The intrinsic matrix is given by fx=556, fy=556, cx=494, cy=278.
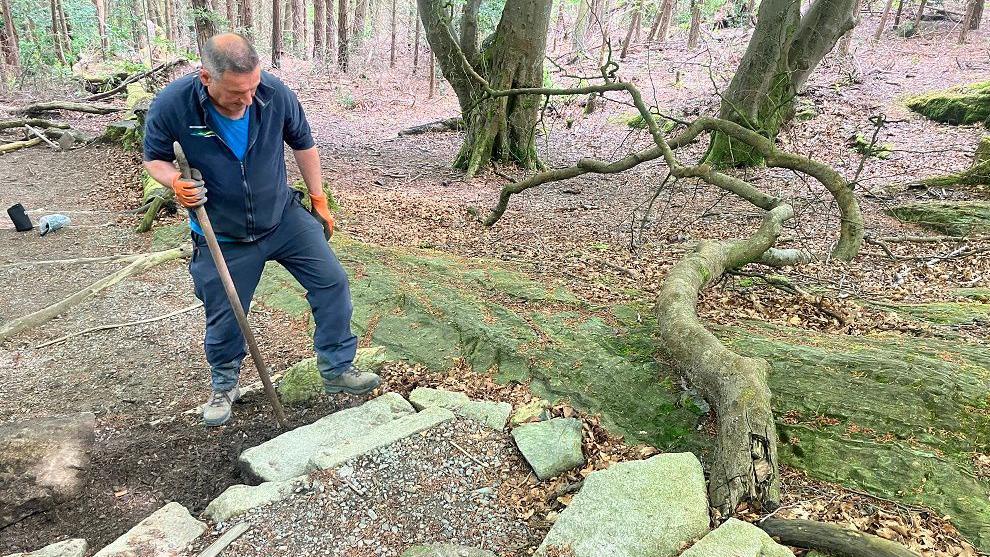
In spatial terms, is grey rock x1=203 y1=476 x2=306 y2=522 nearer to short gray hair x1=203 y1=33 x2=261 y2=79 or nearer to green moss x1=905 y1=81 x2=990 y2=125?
short gray hair x1=203 y1=33 x2=261 y2=79

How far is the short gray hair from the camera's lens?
2.59 meters

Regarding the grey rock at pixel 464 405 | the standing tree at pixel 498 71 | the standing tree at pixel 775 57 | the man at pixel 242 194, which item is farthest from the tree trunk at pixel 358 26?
the grey rock at pixel 464 405

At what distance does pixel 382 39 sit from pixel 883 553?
33808mm

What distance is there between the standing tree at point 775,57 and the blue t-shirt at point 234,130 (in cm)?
821

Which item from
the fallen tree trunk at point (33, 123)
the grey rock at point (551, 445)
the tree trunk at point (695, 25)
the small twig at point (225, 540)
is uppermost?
the tree trunk at point (695, 25)

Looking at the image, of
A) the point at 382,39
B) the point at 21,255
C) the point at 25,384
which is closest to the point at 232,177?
the point at 25,384

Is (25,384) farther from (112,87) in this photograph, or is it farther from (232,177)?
(112,87)

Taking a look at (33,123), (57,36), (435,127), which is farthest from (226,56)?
(57,36)

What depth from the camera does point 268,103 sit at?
2.96m

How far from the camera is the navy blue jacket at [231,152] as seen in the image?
2.78m

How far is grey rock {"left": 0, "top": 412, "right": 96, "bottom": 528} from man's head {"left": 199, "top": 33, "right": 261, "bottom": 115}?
1908 millimetres

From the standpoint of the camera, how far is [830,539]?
1.98 metres

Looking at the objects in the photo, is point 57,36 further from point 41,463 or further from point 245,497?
point 245,497

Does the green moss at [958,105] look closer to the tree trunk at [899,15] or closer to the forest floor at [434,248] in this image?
the forest floor at [434,248]
